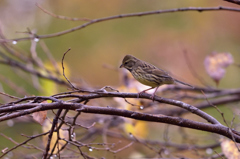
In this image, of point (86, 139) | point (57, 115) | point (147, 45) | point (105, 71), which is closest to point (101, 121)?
point (86, 139)

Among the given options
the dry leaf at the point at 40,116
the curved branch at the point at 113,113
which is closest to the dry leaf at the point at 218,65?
the curved branch at the point at 113,113

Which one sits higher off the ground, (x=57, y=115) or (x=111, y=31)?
(x=111, y=31)

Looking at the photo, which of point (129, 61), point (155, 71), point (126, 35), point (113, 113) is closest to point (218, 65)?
point (155, 71)

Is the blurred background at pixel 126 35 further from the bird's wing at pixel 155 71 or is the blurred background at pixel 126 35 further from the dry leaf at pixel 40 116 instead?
the dry leaf at pixel 40 116

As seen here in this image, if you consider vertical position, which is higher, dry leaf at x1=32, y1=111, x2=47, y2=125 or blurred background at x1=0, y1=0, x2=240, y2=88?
blurred background at x1=0, y1=0, x2=240, y2=88

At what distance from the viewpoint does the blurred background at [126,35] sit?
30.6 feet

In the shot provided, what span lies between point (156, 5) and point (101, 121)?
613 cm

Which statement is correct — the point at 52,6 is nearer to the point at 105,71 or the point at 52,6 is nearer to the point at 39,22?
the point at 39,22

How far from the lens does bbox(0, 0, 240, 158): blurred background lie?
932cm

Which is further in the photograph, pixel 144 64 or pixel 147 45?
pixel 147 45

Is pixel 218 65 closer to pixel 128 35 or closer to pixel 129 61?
pixel 129 61

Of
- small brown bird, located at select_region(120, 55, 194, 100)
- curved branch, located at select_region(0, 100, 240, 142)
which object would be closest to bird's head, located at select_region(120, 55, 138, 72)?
small brown bird, located at select_region(120, 55, 194, 100)

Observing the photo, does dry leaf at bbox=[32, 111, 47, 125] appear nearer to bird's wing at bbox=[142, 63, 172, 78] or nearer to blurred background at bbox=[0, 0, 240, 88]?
bird's wing at bbox=[142, 63, 172, 78]

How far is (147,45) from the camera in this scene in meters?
9.79
